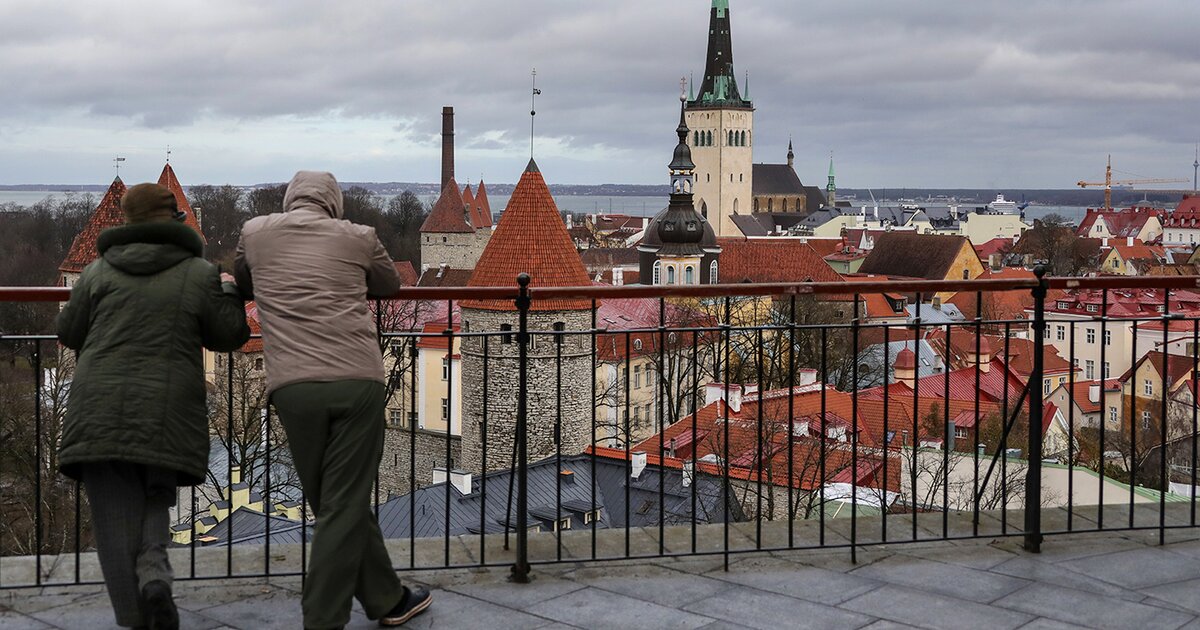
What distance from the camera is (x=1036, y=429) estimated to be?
5062 mm

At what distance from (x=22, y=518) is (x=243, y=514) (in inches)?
160

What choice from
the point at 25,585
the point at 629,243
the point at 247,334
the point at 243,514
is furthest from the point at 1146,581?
the point at 629,243

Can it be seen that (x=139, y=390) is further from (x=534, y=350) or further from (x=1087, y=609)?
(x=534, y=350)

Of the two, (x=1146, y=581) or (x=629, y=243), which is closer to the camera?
(x=1146, y=581)

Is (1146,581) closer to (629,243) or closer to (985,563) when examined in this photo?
(985,563)

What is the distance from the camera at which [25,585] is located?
4.43m

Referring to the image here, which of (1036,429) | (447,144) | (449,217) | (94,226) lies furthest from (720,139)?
(1036,429)

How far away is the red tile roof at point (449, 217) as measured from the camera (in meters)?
82.2

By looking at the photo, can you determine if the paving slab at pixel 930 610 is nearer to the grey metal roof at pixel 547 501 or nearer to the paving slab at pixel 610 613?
the paving slab at pixel 610 613

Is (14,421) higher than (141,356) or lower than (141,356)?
lower

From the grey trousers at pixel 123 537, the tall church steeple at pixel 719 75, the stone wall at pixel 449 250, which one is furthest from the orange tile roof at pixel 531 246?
the tall church steeple at pixel 719 75

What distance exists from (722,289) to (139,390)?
203 cm

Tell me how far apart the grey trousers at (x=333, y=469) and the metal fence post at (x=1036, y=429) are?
8.83ft

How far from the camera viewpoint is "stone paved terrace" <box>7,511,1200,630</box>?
13.6ft
